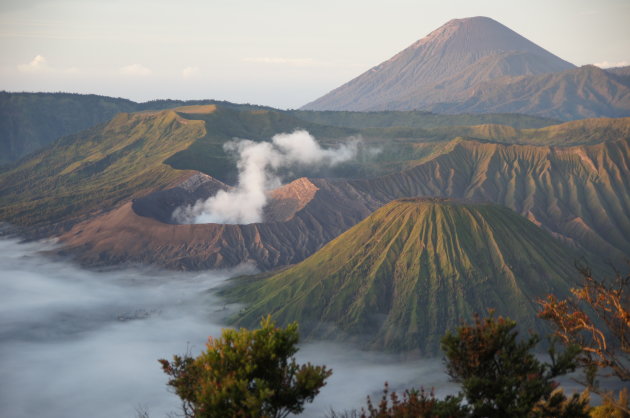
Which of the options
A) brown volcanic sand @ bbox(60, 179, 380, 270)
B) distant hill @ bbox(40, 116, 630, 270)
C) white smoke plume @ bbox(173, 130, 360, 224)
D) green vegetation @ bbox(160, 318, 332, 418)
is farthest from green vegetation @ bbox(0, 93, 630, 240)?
green vegetation @ bbox(160, 318, 332, 418)

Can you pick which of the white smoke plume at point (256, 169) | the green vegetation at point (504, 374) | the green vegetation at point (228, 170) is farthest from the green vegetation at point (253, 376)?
the white smoke plume at point (256, 169)

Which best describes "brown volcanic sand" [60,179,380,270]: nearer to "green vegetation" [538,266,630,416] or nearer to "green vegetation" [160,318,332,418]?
"green vegetation" [160,318,332,418]

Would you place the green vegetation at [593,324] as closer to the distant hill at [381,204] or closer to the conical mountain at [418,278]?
the conical mountain at [418,278]

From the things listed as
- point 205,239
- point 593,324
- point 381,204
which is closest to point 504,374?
point 593,324

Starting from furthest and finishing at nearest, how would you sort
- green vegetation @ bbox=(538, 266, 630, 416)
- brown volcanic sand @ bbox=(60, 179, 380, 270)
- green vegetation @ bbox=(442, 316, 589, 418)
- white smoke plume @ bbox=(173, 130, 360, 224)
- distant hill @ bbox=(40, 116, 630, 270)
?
white smoke plume @ bbox=(173, 130, 360, 224) < distant hill @ bbox=(40, 116, 630, 270) < brown volcanic sand @ bbox=(60, 179, 380, 270) < green vegetation @ bbox=(442, 316, 589, 418) < green vegetation @ bbox=(538, 266, 630, 416)

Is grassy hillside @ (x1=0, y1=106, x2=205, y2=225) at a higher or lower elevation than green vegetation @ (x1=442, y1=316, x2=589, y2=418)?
higher

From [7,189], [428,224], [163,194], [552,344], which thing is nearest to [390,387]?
[428,224]

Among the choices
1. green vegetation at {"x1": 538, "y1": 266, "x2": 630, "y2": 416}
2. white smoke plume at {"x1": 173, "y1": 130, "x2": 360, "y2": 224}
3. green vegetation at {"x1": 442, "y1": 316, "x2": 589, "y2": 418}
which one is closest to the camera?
green vegetation at {"x1": 538, "y1": 266, "x2": 630, "y2": 416}
